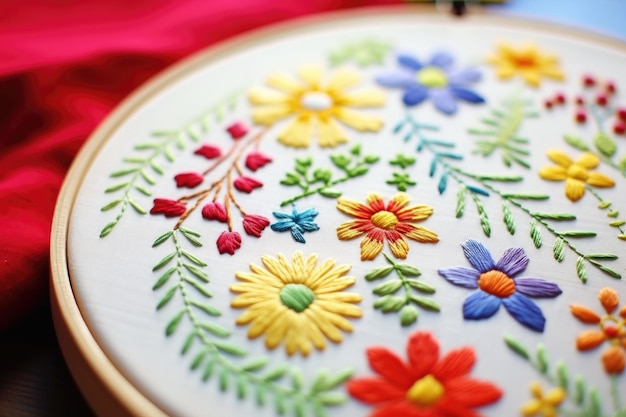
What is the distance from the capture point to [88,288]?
59 cm

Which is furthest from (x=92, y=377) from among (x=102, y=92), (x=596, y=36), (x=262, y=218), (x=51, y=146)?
(x=596, y=36)

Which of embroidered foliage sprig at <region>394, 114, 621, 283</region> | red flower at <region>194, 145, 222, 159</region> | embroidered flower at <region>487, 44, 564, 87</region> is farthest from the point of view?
embroidered flower at <region>487, 44, 564, 87</region>

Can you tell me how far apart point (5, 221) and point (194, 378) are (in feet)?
0.92

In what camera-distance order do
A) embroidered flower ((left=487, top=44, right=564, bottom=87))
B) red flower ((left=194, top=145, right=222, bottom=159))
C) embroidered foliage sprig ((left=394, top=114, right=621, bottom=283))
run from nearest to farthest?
embroidered foliage sprig ((left=394, top=114, right=621, bottom=283)) → red flower ((left=194, top=145, right=222, bottom=159)) → embroidered flower ((left=487, top=44, right=564, bottom=87))

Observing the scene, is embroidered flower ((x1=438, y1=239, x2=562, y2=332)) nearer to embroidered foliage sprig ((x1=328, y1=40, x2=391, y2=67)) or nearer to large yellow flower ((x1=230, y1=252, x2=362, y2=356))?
large yellow flower ((x1=230, y1=252, x2=362, y2=356))

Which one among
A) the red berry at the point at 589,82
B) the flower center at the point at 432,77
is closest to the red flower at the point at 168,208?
the flower center at the point at 432,77

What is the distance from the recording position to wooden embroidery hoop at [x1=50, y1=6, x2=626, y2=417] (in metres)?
0.53

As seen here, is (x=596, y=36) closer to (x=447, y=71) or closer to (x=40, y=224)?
(x=447, y=71)

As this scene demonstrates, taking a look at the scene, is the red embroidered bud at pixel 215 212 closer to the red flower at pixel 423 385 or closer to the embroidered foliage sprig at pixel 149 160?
the embroidered foliage sprig at pixel 149 160

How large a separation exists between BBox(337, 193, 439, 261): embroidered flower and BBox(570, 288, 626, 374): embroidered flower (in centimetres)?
14

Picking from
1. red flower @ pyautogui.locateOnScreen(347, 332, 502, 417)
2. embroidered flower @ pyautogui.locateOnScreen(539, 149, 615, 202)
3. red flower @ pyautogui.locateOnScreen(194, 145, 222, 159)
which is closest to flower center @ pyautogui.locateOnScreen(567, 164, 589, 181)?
embroidered flower @ pyautogui.locateOnScreen(539, 149, 615, 202)

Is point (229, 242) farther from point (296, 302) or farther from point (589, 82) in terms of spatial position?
point (589, 82)

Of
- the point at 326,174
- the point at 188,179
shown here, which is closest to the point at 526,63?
the point at 326,174

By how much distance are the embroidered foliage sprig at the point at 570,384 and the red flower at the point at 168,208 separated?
0.32 meters
